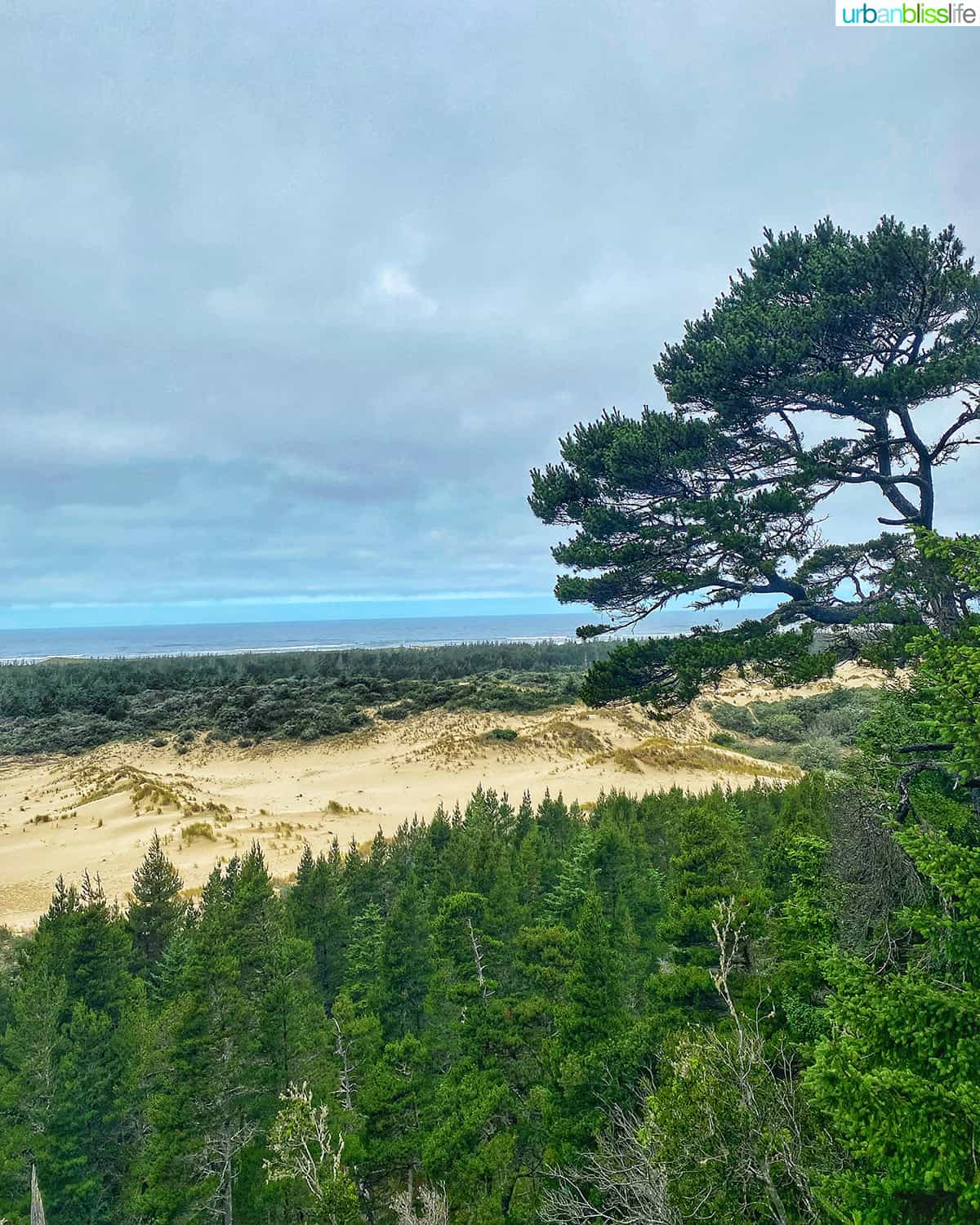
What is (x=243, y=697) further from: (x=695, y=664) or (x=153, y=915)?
(x=695, y=664)

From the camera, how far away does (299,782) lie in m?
42.4

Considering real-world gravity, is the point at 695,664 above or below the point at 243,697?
above

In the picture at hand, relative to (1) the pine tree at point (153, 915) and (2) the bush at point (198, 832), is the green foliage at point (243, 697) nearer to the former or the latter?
(2) the bush at point (198, 832)

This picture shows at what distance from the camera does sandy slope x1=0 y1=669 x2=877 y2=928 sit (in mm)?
28500

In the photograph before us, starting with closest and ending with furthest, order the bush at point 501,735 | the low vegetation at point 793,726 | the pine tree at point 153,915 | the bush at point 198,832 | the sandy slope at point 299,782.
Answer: the pine tree at point 153,915 < the sandy slope at point 299,782 < the bush at point 198,832 < the low vegetation at point 793,726 < the bush at point 501,735

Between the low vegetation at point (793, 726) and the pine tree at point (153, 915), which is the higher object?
the pine tree at point (153, 915)

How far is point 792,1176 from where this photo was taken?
5.85 meters

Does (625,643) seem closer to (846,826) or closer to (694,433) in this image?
(694,433)

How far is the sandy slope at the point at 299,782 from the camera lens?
93.5 ft

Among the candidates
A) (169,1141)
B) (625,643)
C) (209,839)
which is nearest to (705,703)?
(209,839)

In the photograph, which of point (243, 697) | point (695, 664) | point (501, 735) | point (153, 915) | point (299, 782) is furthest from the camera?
point (243, 697)

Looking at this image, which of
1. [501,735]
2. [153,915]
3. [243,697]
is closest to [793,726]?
[501,735]

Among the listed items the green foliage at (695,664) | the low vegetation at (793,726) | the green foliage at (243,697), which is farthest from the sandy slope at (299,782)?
the green foliage at (695,664)

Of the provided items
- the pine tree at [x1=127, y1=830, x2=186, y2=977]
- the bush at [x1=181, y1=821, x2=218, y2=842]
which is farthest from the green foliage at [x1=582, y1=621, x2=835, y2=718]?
the bush at [x1=181, y1=821, x2=218, y2=842]
